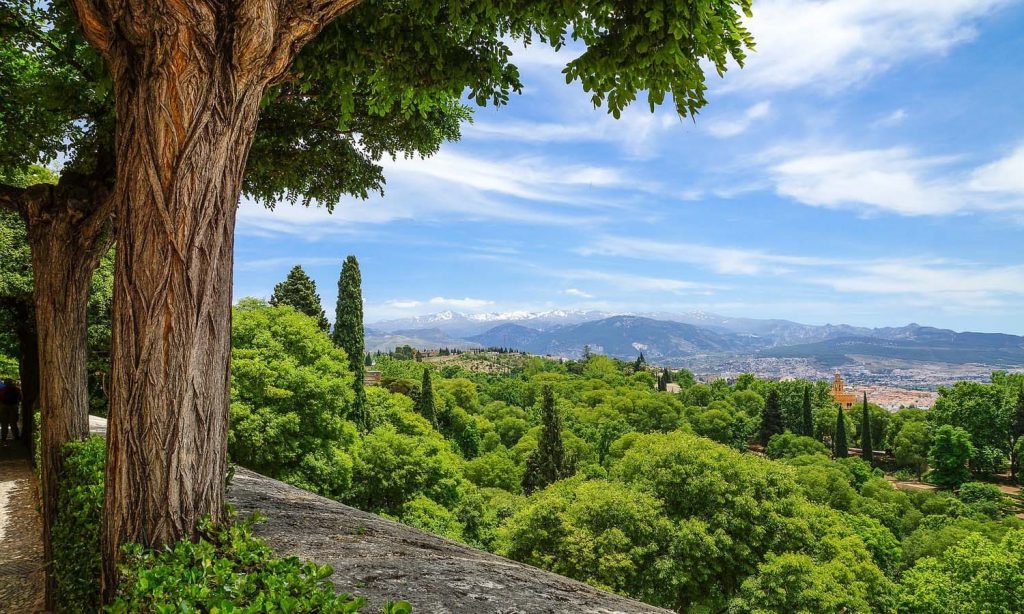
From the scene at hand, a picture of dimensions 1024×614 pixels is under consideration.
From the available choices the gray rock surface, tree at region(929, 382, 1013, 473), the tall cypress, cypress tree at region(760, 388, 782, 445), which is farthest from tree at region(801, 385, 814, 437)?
the gray rock surface

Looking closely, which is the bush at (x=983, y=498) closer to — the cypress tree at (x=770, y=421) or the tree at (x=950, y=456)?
the tree at (x=950, y=456)

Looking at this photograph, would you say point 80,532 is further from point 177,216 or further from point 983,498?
point 983,498

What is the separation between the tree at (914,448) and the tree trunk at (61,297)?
82427mm

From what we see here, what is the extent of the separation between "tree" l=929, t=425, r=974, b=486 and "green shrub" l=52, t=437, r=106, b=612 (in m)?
76.4

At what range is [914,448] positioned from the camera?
218 ft

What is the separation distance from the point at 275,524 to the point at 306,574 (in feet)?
6.14

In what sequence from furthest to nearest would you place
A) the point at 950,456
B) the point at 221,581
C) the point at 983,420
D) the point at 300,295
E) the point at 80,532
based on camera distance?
1. the point at 983,420
2. the point at 950,456
3. the point at 300,295
4. the point at 80,532
5. the point at 221,581

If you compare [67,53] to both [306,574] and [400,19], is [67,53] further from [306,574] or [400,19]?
[306,574]

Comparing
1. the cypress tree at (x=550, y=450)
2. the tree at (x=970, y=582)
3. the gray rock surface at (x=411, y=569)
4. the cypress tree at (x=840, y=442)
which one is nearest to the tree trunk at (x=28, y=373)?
the gray rock surface at (x=411, y=569)

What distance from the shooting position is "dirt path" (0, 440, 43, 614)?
5832 mm

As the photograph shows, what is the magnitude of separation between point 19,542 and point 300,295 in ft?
107

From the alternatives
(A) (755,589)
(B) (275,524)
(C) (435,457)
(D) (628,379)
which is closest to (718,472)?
(A) (755,589)

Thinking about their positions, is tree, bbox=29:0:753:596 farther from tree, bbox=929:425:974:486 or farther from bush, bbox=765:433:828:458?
tree, bbox=929:425:974:486

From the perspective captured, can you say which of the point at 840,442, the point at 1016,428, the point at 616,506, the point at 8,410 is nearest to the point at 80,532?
the point at 8,410
